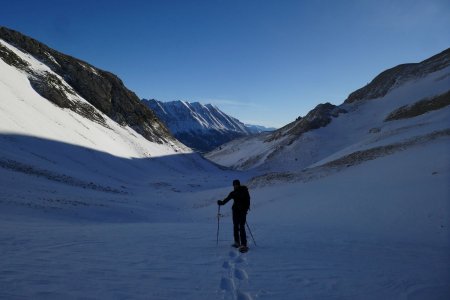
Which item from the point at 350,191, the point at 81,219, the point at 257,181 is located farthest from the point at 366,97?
the point at 81,219

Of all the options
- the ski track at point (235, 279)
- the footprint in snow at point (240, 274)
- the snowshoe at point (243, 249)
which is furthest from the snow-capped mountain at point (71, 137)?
the footprint in snow at point (240, 274)

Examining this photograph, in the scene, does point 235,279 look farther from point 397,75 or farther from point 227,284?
point 397,75

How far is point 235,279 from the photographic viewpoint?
848 cm

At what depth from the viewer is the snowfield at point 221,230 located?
7961 mm

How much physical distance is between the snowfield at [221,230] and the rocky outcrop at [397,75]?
5371 cm

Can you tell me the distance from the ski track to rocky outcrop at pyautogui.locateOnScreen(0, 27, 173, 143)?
57.8 metres

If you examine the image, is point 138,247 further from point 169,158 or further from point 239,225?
point 169,158

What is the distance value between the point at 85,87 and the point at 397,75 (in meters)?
89.7

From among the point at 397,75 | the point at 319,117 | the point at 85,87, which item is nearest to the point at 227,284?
the point at 85,87

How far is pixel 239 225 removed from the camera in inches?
503

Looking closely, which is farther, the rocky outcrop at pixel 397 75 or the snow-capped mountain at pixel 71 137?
the rocky outcrop at pixel 397 75

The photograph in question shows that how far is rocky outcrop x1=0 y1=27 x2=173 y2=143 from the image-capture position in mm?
61375

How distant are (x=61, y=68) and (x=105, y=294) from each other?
263 feet

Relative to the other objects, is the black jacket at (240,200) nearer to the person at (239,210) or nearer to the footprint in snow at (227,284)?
the person at (239,210)
